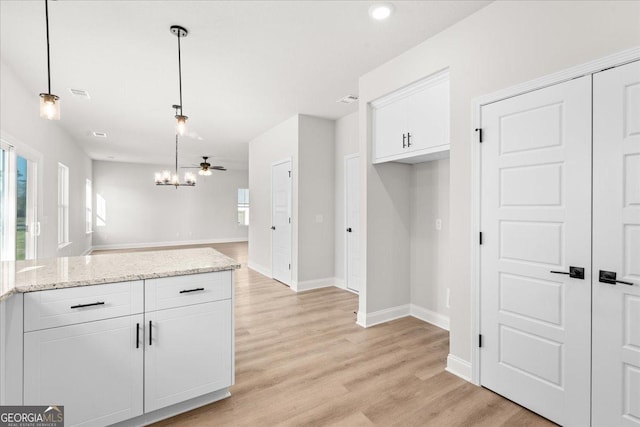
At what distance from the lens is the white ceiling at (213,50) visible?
239 cm

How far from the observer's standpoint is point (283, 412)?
79.4 inches

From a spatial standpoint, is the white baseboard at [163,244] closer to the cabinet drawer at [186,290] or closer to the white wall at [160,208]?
the white wall at [160,208]

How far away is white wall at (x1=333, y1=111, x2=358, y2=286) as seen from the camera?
4.92m

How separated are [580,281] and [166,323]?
2547 millimetres

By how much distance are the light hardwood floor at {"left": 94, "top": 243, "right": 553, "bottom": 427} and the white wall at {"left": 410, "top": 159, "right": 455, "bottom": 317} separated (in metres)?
0.36

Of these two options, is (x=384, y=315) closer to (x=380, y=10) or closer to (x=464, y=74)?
(x=464, y=74)

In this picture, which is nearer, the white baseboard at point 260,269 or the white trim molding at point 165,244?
the white baseboard at point 260,269

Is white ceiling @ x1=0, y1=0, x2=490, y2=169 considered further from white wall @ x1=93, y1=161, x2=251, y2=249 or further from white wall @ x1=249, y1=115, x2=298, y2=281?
white wall @ x1=93, y1=161, x2=251, y2=249

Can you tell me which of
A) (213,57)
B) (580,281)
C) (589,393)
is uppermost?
(213,57)

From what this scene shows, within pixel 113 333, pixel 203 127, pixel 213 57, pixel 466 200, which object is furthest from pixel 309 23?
pixel 203 127

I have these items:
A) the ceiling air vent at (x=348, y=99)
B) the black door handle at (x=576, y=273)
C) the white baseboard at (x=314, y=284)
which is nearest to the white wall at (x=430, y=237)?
A: the ceiling air vent at (x=348, y=99)

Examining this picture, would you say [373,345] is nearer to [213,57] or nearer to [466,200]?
[466,200]

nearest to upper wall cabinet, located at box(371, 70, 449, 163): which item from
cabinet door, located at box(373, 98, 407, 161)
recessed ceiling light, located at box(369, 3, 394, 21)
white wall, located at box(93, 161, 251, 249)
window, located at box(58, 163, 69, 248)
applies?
cabinet door, located at box(373, 98, 407, 161)

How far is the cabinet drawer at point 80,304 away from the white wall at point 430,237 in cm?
295
